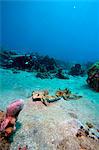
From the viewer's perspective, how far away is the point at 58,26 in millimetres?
152875

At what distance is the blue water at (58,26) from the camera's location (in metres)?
103

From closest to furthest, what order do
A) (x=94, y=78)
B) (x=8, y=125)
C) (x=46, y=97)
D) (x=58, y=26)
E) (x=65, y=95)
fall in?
(x=8, y=125), (x=46, y=97), (x=65, y=95), (x=94, y=78), (x=58, y=26)

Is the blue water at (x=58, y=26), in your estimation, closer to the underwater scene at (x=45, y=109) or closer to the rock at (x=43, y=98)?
the underwater scene at (x=45, y=109)

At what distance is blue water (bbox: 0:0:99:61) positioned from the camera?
103 metres

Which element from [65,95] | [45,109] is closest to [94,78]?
[65,95]

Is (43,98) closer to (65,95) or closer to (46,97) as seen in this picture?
(46,97)

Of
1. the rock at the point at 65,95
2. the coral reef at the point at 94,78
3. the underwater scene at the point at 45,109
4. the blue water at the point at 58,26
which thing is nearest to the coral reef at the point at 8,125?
the underwater scene at the point at 45,109

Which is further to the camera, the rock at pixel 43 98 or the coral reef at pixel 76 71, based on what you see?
the coral reef at pixel 76 71

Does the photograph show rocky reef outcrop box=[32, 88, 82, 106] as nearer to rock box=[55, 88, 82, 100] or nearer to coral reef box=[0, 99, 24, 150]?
rock box=[55, 88, 82, 100]

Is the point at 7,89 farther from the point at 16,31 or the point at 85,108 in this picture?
the point at 16,31

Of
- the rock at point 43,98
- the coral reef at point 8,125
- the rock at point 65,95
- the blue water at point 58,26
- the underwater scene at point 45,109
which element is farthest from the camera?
the blue water at point 58,26

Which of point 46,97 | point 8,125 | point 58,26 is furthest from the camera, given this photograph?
point 58,26

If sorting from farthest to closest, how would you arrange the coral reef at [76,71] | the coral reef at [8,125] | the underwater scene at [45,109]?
the coral reef at [76,71]
the underwater scene at [45,109]
the coral reef at [8,125]

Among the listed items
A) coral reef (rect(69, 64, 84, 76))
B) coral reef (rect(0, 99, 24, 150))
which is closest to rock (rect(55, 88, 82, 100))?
coral reef (rect(0, 99, 24, 150))
